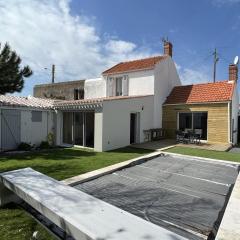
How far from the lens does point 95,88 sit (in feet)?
86.5

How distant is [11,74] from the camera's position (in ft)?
61.3

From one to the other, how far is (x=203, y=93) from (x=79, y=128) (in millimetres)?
10830

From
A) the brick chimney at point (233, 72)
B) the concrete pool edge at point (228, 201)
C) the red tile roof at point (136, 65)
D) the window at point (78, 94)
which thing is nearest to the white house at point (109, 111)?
the red tile roof at point (136, 65)

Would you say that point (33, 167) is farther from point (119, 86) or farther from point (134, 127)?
point (119, 86)

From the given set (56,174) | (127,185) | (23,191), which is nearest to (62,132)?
(56,174)

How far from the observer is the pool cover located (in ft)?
18.2

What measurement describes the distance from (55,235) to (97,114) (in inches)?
449

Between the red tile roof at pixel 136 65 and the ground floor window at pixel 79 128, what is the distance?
757 centimetres

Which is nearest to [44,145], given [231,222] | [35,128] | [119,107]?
[35,128]

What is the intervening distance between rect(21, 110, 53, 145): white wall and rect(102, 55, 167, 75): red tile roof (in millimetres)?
8551

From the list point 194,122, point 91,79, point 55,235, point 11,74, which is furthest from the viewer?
point 91,79

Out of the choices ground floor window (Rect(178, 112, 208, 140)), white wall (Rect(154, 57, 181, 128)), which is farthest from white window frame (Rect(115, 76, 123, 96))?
ground floor window (Rect(178, 112, 208, 140))

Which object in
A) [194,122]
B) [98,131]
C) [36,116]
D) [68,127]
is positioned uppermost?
[36,116]

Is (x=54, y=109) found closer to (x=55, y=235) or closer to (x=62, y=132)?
→ (x=62, y=132)
